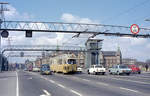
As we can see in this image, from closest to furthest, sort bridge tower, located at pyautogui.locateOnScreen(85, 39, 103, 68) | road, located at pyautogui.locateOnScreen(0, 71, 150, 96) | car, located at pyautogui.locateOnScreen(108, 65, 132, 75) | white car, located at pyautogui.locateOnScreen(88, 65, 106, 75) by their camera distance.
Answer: road, located at pyautogui.locateOnScreen(0, 71, 150, 96)
car, located at pyautogui.locateOnScreen(108, 65, 132, 75)
white car, located at pyautogui.locateOnScreen(88, 65, 106, 75)
bridge tower, located at pyautogui.locateOnScreen(85, 39, 103, 68)

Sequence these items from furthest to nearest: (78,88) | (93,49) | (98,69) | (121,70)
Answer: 1. (93,49)
2. (98,69)
3. (121,70)
4. (78,88)

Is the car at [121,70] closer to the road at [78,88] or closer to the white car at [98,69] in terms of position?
the white car at [98,69]

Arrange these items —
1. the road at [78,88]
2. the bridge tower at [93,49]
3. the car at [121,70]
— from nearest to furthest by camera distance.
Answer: the road at [78,88] < the car at [121,70] < the bridge tower at [93,49]

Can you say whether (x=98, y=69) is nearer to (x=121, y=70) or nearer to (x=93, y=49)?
(x=121, y=70)

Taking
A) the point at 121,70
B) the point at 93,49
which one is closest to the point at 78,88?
the point at 121,70

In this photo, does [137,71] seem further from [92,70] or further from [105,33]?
[105,33]

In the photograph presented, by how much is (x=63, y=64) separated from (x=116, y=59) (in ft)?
337

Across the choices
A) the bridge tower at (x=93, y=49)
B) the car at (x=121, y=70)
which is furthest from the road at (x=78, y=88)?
the bridge tower at (x=93, y=49)

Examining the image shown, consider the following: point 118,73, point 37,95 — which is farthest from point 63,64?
point 37,95

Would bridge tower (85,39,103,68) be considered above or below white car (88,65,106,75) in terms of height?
above

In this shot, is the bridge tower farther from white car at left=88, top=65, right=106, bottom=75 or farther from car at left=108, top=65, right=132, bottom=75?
car at left=108, top=65, right=132, bottom=75

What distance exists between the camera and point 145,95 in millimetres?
13695

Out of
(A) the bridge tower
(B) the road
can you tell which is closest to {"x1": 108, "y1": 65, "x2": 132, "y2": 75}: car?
(B) the road

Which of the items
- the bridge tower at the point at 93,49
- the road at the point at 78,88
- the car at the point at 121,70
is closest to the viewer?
the road at the point at 78,88
